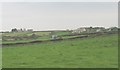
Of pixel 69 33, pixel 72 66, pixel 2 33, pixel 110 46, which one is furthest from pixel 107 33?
pixel 72 66

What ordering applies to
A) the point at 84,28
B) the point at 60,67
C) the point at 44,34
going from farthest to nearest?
the point at 84,28, the point at 44,34, the point at 60,67

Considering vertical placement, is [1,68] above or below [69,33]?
below

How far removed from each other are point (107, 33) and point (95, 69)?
121 ft

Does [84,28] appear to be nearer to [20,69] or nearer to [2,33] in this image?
[2,33]

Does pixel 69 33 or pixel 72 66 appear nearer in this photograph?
pixel 72 66

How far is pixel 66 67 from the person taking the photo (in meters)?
28.5

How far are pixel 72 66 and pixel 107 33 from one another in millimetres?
35722

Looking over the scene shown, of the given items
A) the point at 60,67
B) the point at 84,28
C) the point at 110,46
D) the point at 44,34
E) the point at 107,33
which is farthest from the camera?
the point at 84,28

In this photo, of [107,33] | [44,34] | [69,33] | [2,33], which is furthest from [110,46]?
[2,33]

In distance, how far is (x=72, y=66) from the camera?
2933 cm

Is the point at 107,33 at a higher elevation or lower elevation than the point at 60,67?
higher

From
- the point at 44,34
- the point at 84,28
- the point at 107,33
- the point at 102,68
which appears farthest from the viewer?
the point at 84,28

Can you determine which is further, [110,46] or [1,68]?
[110,46]

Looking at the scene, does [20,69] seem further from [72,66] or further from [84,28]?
[84,28]
